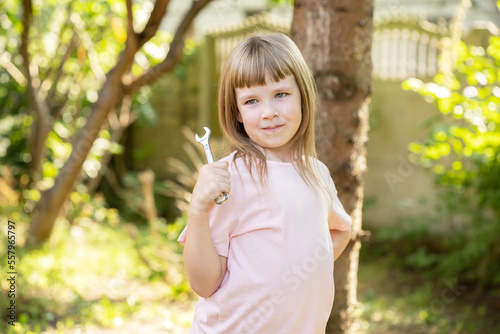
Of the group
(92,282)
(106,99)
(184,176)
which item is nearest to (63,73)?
(184,176)

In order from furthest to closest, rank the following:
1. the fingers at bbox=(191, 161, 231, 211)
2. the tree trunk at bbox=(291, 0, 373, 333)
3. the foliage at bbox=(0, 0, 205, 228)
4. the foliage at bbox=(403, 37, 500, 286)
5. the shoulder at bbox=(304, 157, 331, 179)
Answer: the foliage at bbox=(0, 0, 205, 228) < the foliage at bbox=(403, 37, 500, 286) < the tree trunk at bbox=(291, 0, 373, 333) < the shoulder at bbox=(304, 157, 331, 179) < the fingers at bbox=(191, 161, 231, 211)

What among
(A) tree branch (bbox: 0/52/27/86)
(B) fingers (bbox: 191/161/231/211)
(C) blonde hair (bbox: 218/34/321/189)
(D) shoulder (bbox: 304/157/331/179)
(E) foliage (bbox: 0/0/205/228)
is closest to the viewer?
(B) fingers (bbox: 191/161/231/211)

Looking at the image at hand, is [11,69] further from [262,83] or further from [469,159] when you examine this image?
[262,83]

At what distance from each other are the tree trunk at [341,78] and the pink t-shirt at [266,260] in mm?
577

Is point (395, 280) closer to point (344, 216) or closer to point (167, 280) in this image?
point (167, 280)

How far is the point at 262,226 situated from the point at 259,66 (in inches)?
15.0

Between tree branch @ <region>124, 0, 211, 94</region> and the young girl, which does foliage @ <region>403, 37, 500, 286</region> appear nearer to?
tree branch @ <region>124, 0, 211, 94</region>

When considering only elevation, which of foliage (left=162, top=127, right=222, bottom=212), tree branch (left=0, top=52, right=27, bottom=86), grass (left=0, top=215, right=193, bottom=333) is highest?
tree branch (left=0, top=52, right=27, bottom=86)

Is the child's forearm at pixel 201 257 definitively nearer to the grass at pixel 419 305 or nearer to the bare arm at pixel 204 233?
the bare arm at pixel 204 233

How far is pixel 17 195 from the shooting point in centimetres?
487

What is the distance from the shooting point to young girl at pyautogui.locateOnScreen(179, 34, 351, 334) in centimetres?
128

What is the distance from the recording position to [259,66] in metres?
1.31

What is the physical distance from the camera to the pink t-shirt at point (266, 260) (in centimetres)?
129

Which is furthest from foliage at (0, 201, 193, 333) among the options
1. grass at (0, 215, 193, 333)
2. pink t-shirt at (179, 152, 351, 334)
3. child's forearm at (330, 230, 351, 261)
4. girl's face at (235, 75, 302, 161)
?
girl's face at (235, 75, 302, 161)
